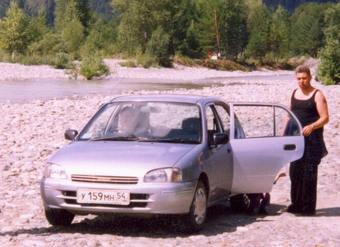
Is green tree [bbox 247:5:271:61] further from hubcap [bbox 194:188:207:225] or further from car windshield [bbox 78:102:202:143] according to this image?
hubcap [bbox 194:188:207:225]

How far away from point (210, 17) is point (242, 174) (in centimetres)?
10817

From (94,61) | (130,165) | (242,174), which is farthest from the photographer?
(94,61)

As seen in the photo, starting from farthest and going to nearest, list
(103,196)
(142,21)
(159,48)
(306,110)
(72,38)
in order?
(142,21), (72,38), (159,48), (306,110), (103,196)

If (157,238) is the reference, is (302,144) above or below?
above

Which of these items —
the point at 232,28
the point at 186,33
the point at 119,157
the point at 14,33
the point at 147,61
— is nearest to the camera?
the point at 119,157

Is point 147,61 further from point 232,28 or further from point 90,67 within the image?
point 232,28

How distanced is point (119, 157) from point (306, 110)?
2.52 meters

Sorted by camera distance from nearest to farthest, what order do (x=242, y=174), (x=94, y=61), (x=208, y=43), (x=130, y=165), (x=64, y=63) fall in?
(x=130, y=165) < (x=242, y=174) < (x=94, y=61) < (x=64, y=63) < (x=208, y=43)

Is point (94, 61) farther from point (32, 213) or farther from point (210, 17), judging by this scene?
point (210, 17)

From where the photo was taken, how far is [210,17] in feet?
377

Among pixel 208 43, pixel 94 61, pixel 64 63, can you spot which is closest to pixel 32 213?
pixel 94 61

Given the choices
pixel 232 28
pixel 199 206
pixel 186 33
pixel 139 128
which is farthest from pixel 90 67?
pixel 232 28

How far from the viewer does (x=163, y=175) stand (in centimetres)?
693

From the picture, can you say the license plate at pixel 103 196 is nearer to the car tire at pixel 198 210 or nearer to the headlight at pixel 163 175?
the headlight at pixel 163 175
